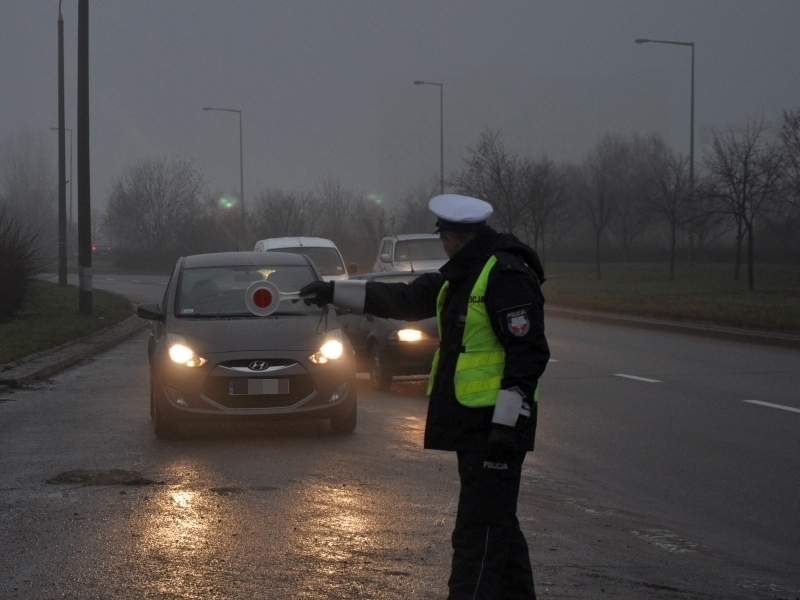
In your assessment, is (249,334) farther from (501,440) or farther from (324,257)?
(324,257)

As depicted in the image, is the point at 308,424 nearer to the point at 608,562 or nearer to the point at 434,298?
the point at 608,562

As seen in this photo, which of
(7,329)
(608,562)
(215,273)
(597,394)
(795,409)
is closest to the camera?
(608,562)

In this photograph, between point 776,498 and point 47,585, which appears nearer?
point 47,585

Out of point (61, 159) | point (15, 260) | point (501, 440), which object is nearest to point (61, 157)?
point (61, 159)

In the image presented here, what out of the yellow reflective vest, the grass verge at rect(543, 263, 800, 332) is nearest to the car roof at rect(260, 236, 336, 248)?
the grass verge at rect(543, 263, 800, 332)

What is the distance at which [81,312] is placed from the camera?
2408 centimetres

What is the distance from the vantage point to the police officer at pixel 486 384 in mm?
3961

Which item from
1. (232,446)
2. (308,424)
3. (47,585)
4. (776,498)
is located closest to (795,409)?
(776,498)

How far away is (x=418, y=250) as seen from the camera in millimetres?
26109

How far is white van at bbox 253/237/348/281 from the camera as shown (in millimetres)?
23438

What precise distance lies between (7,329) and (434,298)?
17794 mm

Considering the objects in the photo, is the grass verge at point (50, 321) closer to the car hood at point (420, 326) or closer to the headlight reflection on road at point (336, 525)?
the car hood at point (420, 326)

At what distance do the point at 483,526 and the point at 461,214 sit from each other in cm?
118

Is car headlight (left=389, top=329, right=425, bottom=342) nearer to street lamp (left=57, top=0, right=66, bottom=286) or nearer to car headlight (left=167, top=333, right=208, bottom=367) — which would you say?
car headlight (left=167, top=333, right=208, bottom=367)
